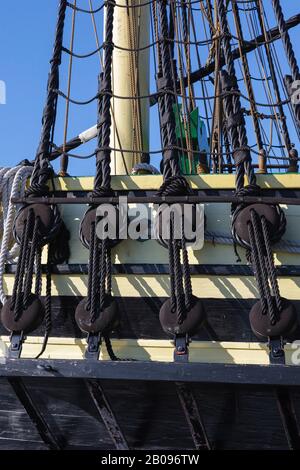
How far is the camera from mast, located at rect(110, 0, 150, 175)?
4516 millimetres

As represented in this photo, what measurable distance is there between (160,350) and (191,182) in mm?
853

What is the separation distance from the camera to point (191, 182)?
2.86 meters

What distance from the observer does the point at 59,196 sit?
2943 mm

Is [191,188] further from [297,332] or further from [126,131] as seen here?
[126,131]

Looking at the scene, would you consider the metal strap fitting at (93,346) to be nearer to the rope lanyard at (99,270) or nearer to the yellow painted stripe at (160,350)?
the rope lanyard at (99,270)

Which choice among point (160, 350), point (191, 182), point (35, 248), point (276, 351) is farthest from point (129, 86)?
point (276, 351)

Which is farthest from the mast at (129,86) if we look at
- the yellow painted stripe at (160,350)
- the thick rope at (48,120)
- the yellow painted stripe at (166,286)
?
the yellow painted stripe at (160,350)

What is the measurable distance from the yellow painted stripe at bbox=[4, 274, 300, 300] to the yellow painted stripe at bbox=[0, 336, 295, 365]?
0.23m

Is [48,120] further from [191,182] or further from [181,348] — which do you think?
[181,348]

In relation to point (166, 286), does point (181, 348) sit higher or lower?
lower

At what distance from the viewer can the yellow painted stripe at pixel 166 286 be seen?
2637 millimetres

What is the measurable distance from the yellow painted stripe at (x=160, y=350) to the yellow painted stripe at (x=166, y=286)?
0.74ft

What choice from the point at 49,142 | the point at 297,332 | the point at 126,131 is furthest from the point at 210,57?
the point at 297,332

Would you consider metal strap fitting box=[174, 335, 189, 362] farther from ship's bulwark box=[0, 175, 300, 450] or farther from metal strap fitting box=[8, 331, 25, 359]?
metal strap fitting box=[8, 331, 25, 359]
